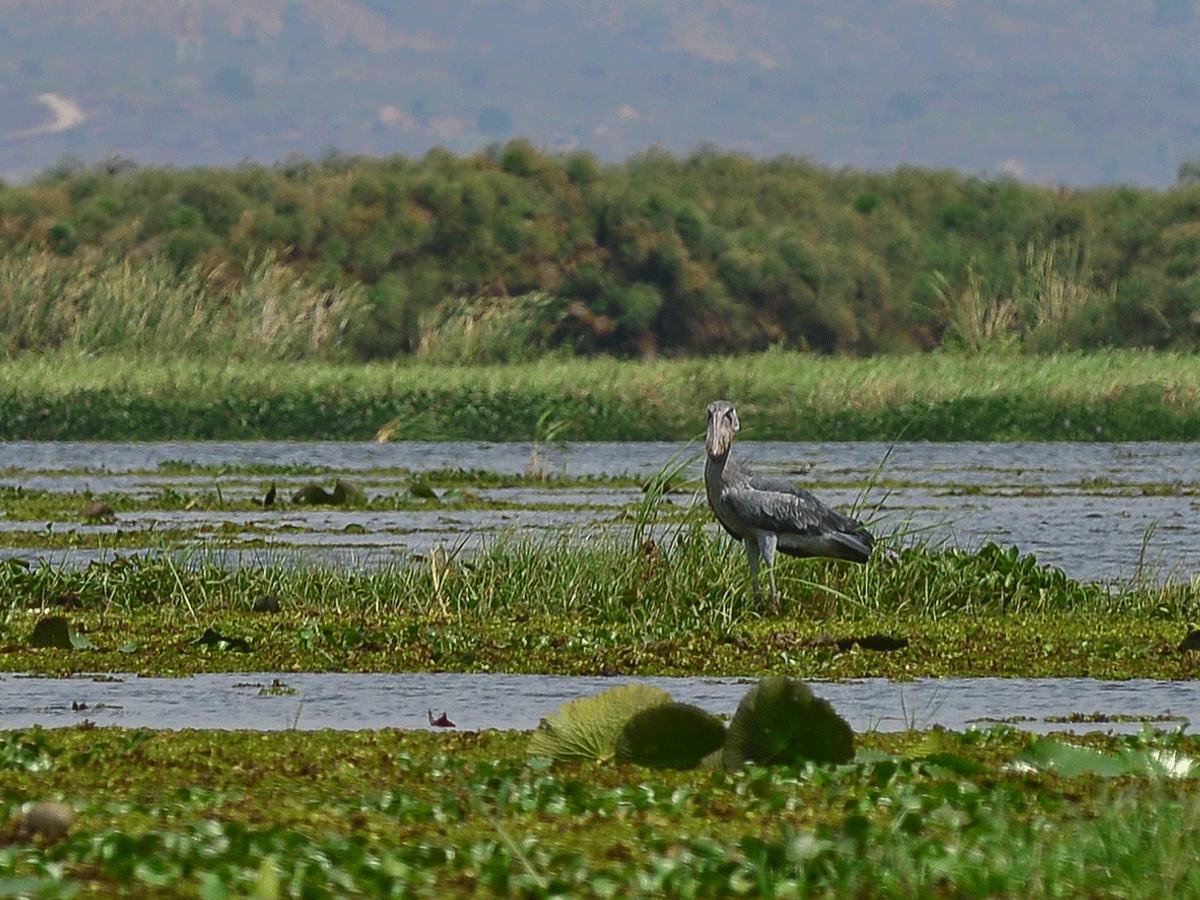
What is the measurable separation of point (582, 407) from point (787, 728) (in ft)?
74.2

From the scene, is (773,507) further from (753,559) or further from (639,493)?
(639,493)

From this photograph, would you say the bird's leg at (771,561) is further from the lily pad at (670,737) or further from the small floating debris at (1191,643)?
the lily pad at (670,737)

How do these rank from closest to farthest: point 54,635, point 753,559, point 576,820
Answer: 1. point 576,820
2. point 54,635
3. point 753,559

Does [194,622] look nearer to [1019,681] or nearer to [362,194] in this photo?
[1019,681]

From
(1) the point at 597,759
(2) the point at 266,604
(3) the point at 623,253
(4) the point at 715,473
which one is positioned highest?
(3) the point at 623,253

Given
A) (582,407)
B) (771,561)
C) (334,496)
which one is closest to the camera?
(771,561)

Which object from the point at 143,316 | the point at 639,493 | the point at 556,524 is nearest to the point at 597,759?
the point at 556,524

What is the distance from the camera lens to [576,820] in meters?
6.84

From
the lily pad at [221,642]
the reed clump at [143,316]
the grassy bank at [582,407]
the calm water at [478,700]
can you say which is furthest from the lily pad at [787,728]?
the reed clump at [143,316]

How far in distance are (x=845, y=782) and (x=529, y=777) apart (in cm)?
101

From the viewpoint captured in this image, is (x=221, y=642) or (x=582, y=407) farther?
(x=582, y=407)

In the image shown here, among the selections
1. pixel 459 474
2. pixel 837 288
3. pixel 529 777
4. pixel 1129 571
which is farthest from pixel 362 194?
pixel 529 777

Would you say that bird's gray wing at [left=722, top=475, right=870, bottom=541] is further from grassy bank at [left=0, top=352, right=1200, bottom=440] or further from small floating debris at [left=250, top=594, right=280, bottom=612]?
grassy bank at [left=0, top=352, right=1200, bottom=440]

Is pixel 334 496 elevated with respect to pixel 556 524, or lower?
lower
